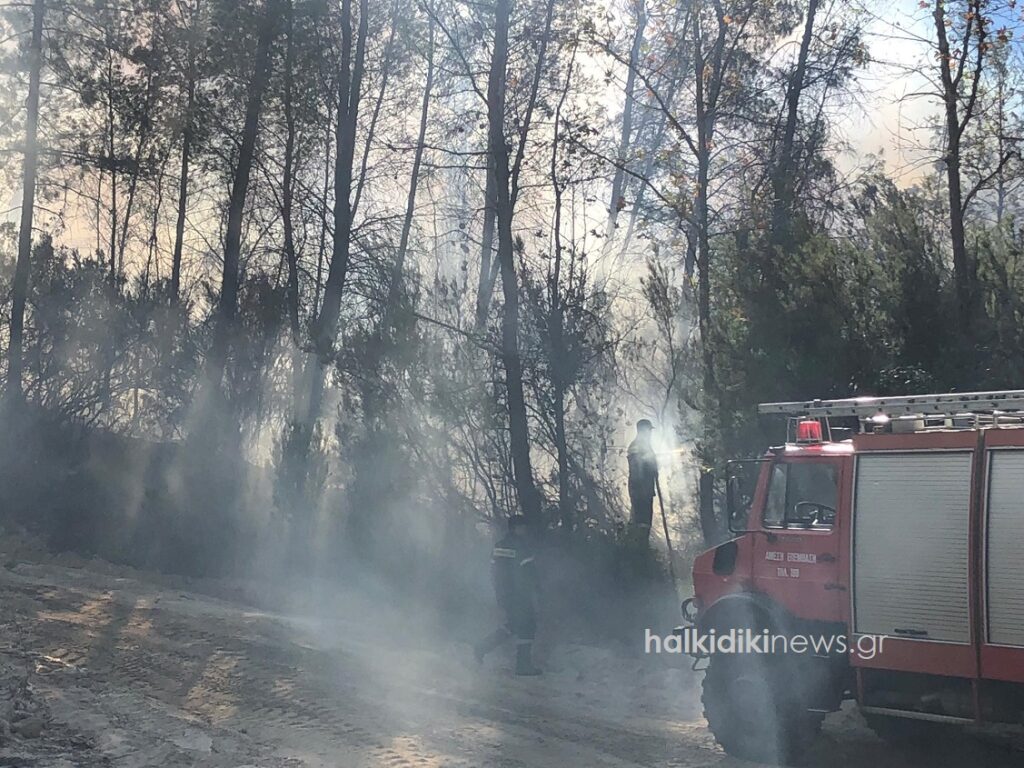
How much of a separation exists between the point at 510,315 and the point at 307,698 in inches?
269

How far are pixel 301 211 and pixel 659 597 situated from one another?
455 inches

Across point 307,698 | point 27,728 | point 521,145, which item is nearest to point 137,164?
point 521,145

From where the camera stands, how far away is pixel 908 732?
7.79m

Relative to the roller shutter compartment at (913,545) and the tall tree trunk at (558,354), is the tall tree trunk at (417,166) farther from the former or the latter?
the roller shutter compartment at (913,545)

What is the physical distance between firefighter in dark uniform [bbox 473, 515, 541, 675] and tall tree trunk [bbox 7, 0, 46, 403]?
450 inches

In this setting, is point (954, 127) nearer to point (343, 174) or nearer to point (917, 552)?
point (917, 552)

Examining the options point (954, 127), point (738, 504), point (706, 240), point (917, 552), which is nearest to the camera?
point (917, 552)

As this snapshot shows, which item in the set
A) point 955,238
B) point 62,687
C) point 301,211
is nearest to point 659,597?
point 955,238

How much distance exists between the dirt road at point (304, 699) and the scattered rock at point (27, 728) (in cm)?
1

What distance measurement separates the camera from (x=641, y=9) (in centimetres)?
1557

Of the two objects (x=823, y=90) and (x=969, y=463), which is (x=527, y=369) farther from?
(x=969, y=463)

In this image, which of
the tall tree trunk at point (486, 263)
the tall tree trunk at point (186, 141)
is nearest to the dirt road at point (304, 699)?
the tall tree trunk at point (486, 263)

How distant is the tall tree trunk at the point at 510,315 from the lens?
14109 mm

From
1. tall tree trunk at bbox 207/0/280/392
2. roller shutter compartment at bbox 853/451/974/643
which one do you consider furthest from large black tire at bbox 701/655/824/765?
tall tree trunk at bbox 207/0/280/392
